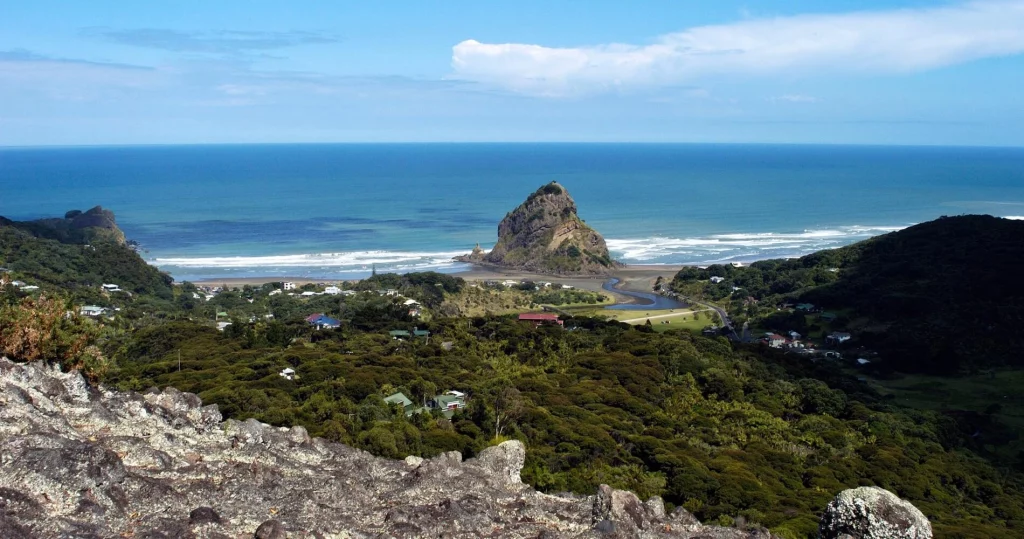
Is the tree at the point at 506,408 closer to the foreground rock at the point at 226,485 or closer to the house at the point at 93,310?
the foreground rock at the point at 226,485

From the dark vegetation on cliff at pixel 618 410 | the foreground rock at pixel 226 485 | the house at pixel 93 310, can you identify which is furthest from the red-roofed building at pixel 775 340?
the house at pixel 93 310

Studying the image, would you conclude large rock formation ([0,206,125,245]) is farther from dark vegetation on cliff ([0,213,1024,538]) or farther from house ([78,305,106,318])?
dark vegetation on cliff ([0,213,1024,538])

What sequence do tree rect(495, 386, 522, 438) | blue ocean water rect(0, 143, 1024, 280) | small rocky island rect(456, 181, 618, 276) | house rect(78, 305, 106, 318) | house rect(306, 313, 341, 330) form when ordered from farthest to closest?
blue ocean water rect(0, 143, 1024, 280) → small rocky island rect(456, 181, 618, 276) → house rect(78, 305, 106, 318) → house rect(306, 313, 341, 330) → tree rect(495, 386, 522, 438)

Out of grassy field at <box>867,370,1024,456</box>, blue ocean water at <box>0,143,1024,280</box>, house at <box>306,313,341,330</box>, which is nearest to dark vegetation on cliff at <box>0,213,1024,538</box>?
grassy field at <box>867,370,1024,456</box>

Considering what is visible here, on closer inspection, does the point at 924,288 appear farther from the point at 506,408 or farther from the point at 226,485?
the point at 226,485

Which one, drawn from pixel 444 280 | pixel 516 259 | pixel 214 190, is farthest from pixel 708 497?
pixel 214 190
